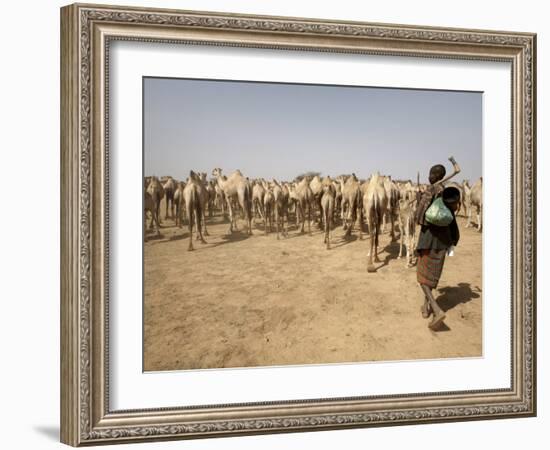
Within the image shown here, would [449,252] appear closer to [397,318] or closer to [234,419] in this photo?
[397,318]

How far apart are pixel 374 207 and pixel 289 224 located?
639 mm

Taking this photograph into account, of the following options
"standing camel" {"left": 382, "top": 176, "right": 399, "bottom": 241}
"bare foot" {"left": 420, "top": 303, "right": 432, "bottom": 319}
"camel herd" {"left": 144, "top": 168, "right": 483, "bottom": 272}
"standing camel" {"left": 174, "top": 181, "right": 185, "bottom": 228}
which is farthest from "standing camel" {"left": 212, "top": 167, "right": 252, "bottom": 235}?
"bare foot" {"left": 420, "top": 303, "right": 432, "bottom": 319}

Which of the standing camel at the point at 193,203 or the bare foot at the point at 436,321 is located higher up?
the standing camel at the point at 193,203

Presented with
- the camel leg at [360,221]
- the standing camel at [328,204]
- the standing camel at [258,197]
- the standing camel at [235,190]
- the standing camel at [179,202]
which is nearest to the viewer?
the standing camel at [179,202]

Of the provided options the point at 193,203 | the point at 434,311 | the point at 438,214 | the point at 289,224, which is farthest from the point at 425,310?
the point at 193,203

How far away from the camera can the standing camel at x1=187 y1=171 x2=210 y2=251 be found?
4949mm

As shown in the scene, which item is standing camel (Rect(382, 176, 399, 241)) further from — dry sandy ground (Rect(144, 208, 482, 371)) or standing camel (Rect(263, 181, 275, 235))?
standing camel (Rect(263, 181, 275, 235))

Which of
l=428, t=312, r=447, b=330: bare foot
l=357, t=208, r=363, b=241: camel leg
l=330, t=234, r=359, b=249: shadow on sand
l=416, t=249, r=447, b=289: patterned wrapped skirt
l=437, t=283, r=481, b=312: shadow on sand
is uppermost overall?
l=357, t=208, r=363, b=241: camel leg

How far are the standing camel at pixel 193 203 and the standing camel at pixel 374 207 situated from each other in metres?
1.15

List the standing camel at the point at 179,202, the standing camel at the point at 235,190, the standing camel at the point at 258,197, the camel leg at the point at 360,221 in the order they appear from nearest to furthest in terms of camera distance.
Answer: the standing camel at the point at 179,202 → the standing camel at the point at 235,190 → the standing camel at the point at 258,197 → the camel leg at the point at 360,221

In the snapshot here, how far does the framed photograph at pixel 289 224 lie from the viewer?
468cm

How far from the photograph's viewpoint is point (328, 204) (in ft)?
17.3

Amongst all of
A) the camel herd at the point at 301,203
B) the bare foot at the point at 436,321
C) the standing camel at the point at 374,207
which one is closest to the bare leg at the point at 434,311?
the bare foot at the point at 436,321

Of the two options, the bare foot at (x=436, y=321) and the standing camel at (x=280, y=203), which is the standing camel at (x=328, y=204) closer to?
the standing camel at (x=280, y=203)
